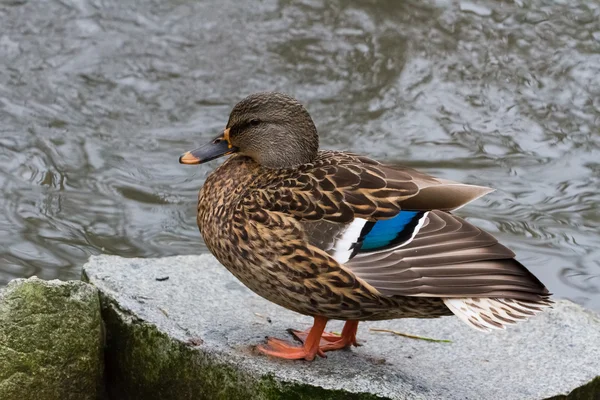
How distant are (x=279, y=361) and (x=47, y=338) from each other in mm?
908

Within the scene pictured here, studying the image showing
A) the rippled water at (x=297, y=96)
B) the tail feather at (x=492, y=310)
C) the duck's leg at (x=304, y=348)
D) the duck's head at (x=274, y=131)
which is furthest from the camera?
the rippled water at (x=297, y=96)

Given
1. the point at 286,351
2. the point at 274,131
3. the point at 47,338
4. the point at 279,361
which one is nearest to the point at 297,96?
the point at 274,131

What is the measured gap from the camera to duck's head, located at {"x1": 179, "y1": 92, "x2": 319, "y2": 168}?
438cm

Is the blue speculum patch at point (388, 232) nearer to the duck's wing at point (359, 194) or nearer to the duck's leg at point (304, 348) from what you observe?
the duck's wing at point (359, 194)

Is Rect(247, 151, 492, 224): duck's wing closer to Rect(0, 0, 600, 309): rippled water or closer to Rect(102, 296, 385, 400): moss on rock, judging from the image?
Rect(102, 296, 385, 400): moss on rock

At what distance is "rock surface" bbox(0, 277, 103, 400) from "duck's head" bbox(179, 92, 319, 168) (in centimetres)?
92

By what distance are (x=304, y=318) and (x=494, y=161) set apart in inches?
116

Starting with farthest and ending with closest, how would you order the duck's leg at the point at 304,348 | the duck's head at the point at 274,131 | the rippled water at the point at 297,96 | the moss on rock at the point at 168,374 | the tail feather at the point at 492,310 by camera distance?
1. the rippled water at the point at 297,96
2. the duck's head at the point at 274,131
3. the duck's leg at the point at 304,348
4. the moss on rock at the point at 168,374
5. the tail feather at the point at 492,310

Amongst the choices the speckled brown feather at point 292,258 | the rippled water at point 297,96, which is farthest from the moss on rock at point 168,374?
the rippled water at point 297,96

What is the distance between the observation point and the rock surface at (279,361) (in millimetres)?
4012

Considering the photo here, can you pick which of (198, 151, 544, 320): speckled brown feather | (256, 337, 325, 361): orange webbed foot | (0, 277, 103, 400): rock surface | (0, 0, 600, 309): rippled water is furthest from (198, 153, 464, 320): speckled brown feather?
(0, 0, 600, 309): rippled water

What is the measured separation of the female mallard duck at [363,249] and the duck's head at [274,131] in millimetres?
97

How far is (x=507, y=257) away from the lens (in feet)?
12.7

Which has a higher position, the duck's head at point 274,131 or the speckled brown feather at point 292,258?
the duck's head at point 274,131
